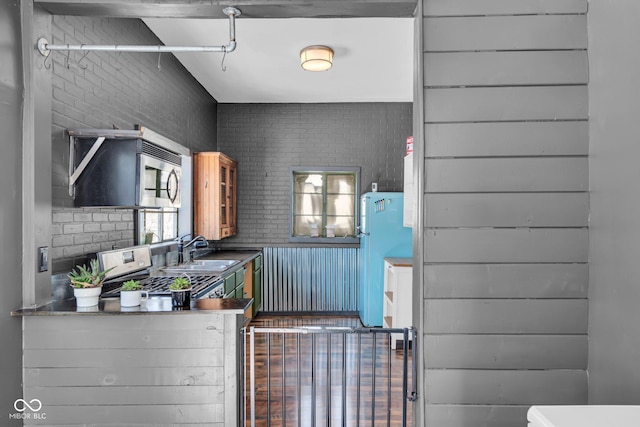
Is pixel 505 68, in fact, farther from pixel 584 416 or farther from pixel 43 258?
pixel 43 258

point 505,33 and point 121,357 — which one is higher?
point 505,33

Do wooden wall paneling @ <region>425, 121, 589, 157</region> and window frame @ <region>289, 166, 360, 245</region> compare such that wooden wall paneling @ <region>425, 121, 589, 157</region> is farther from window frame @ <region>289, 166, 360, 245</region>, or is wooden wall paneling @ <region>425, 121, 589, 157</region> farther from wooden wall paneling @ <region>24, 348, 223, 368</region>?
window frame @ <region>289, 166, 360, 245</region>

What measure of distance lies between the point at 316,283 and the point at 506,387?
4081 millimetres

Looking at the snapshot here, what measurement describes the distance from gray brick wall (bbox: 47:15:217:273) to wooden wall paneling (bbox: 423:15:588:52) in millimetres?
1957

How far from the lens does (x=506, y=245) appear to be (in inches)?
→ 74.4

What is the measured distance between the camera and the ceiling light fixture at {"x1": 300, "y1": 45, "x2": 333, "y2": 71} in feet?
12.8

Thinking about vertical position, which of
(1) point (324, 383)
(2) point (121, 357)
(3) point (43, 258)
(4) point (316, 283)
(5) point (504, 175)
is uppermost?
(5) point (504, 175)

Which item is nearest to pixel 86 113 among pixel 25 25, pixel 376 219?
pixel 25 25

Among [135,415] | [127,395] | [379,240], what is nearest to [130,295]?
[127,395]

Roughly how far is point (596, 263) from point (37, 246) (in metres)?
2.63

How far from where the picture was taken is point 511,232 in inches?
74.4

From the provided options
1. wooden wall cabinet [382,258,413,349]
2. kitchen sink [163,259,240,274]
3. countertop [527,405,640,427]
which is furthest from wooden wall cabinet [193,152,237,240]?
countertop [527,405,640,427]

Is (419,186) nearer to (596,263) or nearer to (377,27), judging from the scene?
(596,263)

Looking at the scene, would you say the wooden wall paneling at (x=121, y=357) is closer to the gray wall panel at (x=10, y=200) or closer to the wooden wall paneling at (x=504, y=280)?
the gray wall panel at (x=10, y=200)
